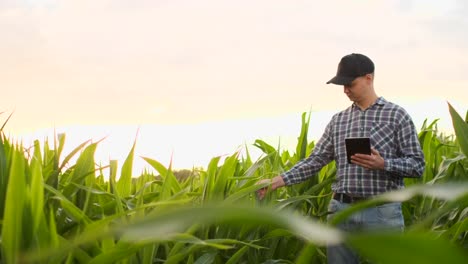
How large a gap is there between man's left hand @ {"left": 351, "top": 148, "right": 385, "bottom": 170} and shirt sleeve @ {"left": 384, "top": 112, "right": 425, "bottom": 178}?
0.05 m

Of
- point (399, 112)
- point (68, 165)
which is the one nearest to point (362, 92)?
point (399, 112)

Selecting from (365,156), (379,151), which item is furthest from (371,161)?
(379,151)

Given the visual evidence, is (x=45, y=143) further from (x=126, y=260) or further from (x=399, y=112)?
(x=399, y=112)

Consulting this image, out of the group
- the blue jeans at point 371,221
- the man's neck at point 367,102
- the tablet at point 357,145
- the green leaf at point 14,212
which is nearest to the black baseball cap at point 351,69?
the man's neck at point 367,102

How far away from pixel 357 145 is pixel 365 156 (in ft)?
Answer: 0.26

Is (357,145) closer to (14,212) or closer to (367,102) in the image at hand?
(367,102)

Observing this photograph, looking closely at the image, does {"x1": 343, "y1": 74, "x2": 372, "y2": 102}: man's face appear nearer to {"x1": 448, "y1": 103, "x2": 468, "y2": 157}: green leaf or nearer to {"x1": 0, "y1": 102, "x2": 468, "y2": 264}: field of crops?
{"x1": 0, "y1": 102, "x2": 468, "y2": 264}: field of crops

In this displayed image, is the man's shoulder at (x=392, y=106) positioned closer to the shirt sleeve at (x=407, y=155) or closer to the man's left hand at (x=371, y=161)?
the shirt sleeve at (x=407, y=155)

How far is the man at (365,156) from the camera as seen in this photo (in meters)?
3.63

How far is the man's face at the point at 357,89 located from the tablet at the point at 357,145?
1.27ft

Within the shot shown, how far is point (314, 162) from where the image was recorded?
392 cm

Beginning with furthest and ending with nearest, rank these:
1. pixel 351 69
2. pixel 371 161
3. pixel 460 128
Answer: pixel 351 69 < pixel 371 161 < pixel 460 128

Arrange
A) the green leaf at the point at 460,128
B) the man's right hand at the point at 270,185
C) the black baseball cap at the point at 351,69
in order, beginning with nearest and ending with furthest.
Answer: the green leaf at the point at 460,128, the man's right hand at the point at 270,185, the black baseball cap at the point at 351,69

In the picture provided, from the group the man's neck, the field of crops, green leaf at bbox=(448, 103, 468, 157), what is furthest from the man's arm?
green leaf at bbox=(448, 103, 468, 157)
